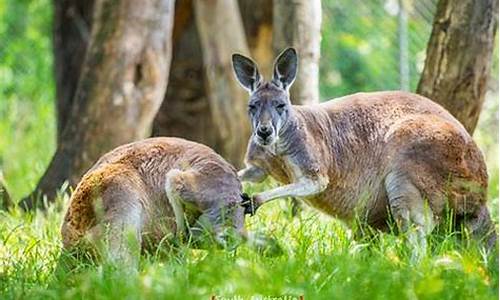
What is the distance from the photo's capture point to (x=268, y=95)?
6.64m

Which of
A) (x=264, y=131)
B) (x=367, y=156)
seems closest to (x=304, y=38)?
(x=367, y=156)

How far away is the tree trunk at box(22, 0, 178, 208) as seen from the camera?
8914 millimetres

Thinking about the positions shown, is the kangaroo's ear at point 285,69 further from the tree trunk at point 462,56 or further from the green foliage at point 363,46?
the green foliage at point 363,46

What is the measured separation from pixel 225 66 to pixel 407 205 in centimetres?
414

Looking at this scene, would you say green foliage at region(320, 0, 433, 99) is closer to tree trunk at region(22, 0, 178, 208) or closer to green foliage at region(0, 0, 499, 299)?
green foliage at region(0, 0, 499, 299)

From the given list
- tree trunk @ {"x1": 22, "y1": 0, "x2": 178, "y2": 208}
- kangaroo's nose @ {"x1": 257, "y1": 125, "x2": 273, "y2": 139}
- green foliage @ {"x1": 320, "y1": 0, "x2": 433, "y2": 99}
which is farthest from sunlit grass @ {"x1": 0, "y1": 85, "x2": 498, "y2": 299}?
green foliage @ {"x1": 320, "y1": 0, "x2": 433, "y2": 99}

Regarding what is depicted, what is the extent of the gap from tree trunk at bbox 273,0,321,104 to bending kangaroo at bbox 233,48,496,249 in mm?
1428

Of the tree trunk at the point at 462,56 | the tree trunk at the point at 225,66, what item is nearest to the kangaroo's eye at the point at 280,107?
the tree trunk at the point at 462,56

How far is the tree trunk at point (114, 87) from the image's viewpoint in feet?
29.2

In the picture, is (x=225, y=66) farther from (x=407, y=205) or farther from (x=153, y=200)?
(x=153, y=200)

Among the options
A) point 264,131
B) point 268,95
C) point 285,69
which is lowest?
point 264,131

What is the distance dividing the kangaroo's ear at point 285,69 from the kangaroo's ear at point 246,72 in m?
0.10

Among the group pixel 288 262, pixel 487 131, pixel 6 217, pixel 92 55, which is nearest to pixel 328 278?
pixel 288 262

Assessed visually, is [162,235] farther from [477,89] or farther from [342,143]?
[477,89]
